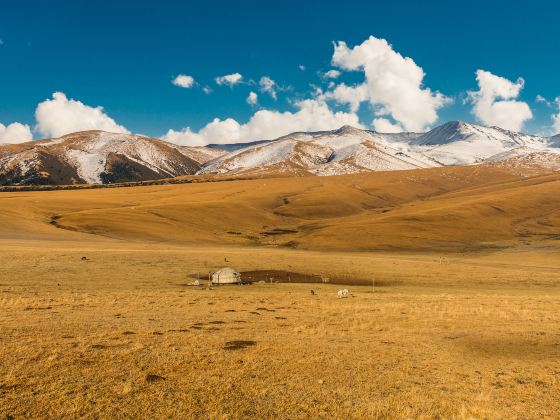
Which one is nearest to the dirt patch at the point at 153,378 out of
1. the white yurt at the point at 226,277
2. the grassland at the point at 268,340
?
the grassland at the point at 268,340

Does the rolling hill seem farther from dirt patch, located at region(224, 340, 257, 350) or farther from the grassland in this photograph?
dirt patch, located at region(224, 340, 257, 350)

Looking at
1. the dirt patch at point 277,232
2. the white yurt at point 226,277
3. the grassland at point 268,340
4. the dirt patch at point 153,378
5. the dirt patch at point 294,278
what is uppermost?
the dirt patch at point 153,378

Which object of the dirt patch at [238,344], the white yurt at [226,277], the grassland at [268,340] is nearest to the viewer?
the grassland at [268,340]

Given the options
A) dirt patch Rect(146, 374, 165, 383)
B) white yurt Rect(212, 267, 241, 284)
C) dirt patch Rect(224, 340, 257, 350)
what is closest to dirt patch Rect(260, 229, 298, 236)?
white yurt Rect(212, 267, 241, 284)

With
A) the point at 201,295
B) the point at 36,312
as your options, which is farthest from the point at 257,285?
the point at 36,312

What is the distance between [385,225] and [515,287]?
7431 cm

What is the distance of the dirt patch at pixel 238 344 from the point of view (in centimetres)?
2228

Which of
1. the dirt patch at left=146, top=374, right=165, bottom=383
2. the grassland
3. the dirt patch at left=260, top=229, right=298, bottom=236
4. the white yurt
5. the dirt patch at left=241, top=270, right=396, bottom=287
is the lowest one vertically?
the dirt patch at left=260, top=229, right=298, bottom=236

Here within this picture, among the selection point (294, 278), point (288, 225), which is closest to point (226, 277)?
point (294, 278)

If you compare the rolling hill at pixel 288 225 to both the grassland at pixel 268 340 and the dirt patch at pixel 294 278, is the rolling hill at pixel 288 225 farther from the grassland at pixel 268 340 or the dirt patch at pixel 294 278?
the dirt patch at pixel 294 278

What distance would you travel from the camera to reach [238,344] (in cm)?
2300

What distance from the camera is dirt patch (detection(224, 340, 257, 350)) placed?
22.3 m

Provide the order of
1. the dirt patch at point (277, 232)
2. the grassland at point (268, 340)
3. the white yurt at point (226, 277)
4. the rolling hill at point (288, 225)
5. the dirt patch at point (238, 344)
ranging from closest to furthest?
the grassland at point (268, 340)
the dirt patch at point (238, 344)
the white yurt at point (226, 277)
the rolling hill at point (288, 225)
the dirt patch at point (277, 232)

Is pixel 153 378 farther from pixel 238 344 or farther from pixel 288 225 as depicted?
pixel 288 225
